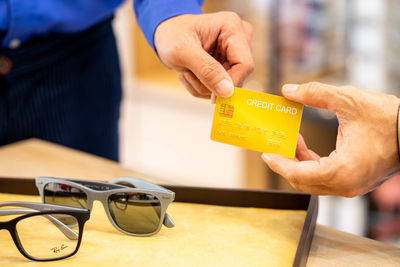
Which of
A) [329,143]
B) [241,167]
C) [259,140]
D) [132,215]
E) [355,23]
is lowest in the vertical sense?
[241,167]

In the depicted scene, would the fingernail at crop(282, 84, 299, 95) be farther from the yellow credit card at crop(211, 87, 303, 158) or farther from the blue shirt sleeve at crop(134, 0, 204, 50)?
the blue shirt sleeve at crop(134, 0, 204, 50)

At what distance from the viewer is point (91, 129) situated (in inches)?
50.9

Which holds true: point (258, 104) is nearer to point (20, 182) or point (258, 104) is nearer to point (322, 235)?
point (322, 235)

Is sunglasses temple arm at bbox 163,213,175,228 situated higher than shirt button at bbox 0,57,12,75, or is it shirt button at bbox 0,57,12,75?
shirt button at bbox 0,57,12,75

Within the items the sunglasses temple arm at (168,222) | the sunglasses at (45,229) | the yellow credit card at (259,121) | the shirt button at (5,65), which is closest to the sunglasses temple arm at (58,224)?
the sunglasses at (45,229)

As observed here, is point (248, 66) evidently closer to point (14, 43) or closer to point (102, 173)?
point (102, 173)

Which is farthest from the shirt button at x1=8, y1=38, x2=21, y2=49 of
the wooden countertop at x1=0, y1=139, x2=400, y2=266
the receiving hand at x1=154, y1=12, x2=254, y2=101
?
the receiving hand at x1=154, y1=12, x2=254, y2=101

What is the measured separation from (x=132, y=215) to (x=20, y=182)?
0.24m

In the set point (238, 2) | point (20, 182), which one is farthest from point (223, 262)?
point (238, 2)

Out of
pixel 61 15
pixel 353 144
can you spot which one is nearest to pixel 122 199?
→ pixel 353 144

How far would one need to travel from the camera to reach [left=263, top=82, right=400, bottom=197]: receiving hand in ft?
2.03

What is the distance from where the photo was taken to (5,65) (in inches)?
41.2

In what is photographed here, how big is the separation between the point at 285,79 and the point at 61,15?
3.88ft

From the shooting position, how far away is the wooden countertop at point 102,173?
0.65m
